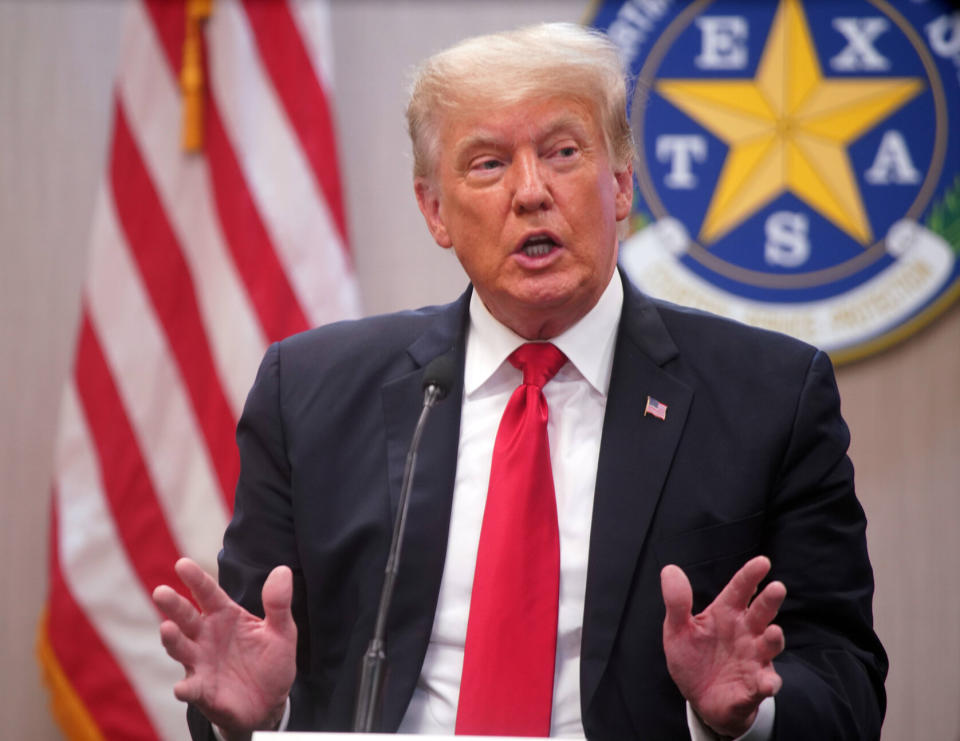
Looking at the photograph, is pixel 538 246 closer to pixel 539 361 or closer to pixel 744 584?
pixel 539 361

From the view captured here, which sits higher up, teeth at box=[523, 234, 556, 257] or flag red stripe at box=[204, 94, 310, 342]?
teeth at box=[523, 234, 556, 257]

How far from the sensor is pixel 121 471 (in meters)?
3.07

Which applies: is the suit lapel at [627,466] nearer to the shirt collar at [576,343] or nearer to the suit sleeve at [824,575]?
the shirt collar at [576,343]

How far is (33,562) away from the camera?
10.6 ft

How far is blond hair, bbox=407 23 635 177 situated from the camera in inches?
68.0

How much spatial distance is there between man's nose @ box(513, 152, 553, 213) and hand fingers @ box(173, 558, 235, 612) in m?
0.73

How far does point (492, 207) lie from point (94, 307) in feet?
5.64

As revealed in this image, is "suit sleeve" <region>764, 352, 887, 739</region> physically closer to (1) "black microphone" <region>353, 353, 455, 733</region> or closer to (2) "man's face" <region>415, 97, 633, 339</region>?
(2) "man's face" <region>415, 97, 633, 339</region>

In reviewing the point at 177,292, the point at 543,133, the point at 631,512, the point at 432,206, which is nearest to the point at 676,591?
the point at 631,512

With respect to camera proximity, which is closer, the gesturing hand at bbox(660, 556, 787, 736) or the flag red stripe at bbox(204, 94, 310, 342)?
the gesturing hand at bbox(660, 556, 787, 736)

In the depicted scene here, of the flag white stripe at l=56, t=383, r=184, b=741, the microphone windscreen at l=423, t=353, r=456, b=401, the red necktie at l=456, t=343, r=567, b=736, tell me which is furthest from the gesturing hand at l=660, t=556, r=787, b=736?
the flag white stripe at l=56, t=383, r=184, b=741

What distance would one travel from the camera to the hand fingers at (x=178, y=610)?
135 cm

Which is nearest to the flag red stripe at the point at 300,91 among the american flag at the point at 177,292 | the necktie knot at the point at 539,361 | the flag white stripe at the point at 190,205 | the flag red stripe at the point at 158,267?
the american flag at the point at 177,292

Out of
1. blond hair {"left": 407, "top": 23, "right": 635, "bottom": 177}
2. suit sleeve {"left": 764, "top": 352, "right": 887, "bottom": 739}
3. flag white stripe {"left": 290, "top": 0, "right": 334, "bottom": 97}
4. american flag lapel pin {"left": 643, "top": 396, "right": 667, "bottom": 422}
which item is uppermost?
flag white stripe {"left": 290, "top": 0, "right": 334, "bottom": 97}
